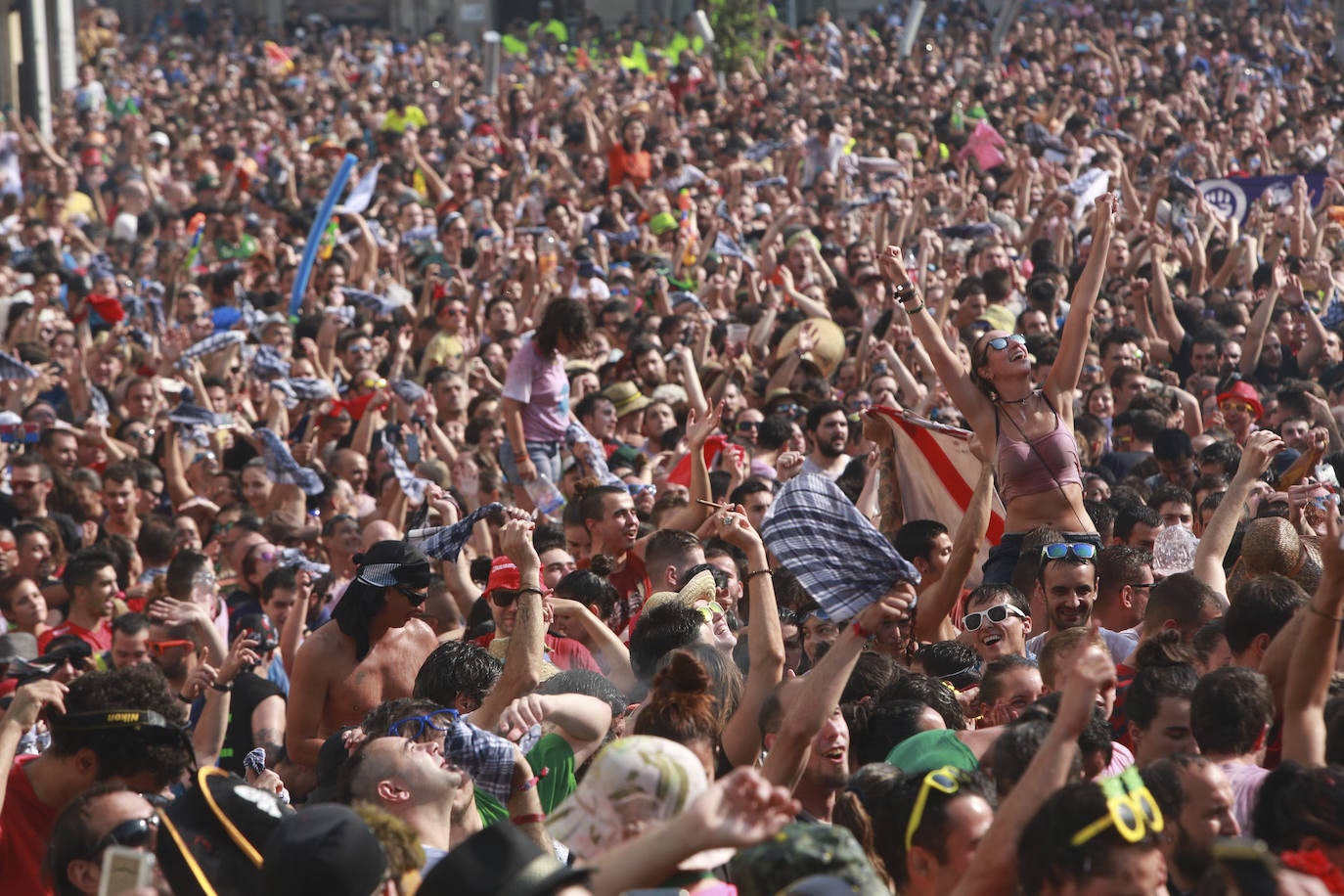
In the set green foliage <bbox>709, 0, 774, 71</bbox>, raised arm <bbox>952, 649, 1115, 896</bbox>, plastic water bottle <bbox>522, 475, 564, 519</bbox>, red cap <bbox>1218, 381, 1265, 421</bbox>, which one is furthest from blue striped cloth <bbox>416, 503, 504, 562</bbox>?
green foliage <bbox>709, 0, 774, 71</bbox>

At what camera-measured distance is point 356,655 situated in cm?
611

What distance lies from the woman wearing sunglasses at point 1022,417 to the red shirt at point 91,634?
12.1 feet

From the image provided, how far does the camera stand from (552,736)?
498 centimetres

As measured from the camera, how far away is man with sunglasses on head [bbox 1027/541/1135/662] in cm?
622

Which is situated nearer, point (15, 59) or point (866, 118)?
point (866, 118)

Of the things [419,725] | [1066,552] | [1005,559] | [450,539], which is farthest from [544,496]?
[419,725]

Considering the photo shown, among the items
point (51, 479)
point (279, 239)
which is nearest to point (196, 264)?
point (279, 239)

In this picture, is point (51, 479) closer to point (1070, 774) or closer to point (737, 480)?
point (737, 480)

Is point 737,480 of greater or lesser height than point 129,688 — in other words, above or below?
below

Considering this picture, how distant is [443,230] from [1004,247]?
504 cm

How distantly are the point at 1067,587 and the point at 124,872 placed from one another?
12.3 ft

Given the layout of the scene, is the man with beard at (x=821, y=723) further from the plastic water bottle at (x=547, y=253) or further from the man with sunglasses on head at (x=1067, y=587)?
the plastic water bottle at (x=547, y=253)

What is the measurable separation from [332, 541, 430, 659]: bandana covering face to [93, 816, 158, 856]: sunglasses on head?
83.8 inches

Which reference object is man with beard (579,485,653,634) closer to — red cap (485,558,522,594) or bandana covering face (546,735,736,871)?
red cap (485,558,522,594)
